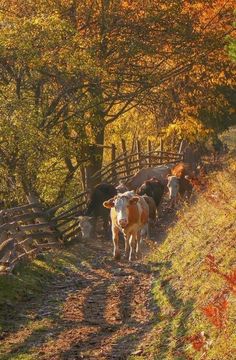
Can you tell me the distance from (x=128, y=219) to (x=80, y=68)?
5270mm

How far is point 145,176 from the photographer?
81.2ft

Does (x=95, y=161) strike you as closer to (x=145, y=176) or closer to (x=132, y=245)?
(x=145, y=176)

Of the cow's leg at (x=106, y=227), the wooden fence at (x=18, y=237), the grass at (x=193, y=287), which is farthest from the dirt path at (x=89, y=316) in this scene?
the cow's leg at (x=106, y=227)

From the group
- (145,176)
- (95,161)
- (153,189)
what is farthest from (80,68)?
(145,176)

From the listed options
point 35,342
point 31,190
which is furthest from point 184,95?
point 35,342

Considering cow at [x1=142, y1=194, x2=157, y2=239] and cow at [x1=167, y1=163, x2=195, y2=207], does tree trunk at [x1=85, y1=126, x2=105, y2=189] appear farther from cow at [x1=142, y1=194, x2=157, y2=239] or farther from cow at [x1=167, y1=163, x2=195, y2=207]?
cow at [x1=142, y1=194, x2=157, y2=239]

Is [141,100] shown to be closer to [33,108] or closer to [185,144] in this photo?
[33,108]

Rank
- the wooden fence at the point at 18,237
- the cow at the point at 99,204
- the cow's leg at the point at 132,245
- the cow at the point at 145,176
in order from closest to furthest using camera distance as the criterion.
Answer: the wooden fence at the point at 18,237 < the cow's leg at the point at 132,245 < the cow at the point at 99,204 < the cow at the point at 145,176

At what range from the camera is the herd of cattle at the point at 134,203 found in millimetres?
15406

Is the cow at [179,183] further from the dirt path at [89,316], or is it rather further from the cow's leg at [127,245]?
the dirt path at [89,316]

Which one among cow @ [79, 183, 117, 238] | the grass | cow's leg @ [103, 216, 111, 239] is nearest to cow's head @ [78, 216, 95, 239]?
cow @ [79, 183, 117, 238]

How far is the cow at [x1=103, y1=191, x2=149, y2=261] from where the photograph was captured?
15.1 m

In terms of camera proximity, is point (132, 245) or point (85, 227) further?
point (85, 227)

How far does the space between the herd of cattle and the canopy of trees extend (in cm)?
184
